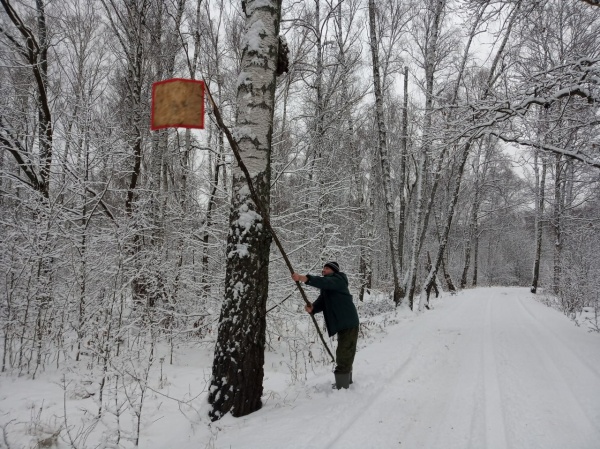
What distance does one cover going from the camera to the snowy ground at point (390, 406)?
124 inches

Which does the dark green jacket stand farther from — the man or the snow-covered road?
the snow-covered road

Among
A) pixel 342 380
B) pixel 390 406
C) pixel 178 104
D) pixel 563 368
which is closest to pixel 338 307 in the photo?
pixel 342 380

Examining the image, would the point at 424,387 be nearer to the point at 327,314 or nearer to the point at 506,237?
the point at 327,314

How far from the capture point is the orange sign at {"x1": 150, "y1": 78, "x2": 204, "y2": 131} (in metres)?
2.83

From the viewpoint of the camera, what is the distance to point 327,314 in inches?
177

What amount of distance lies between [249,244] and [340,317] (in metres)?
1.64

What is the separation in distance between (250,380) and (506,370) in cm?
420

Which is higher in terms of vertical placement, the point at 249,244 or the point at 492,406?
the point at 249,244

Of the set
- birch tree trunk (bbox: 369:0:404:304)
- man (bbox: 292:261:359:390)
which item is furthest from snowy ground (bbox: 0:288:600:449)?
birch tree trunk (bbox: 369:0:404:304)

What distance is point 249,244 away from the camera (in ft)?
12.0

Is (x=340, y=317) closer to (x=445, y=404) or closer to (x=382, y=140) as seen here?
(x=445, y=404)

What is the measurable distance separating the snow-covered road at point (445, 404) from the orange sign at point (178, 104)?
2.79 metres

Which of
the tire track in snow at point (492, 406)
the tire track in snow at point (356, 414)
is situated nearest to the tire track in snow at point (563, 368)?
the tire track in snow at point (492, 406)

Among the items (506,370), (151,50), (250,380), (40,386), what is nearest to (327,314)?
(250,380)
